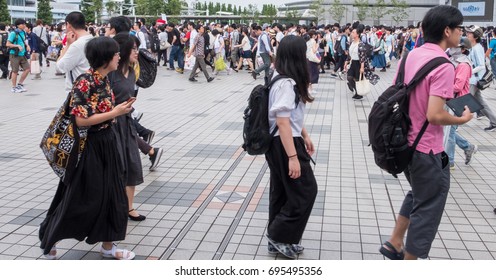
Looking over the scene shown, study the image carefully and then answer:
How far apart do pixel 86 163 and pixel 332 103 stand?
873 centimetres

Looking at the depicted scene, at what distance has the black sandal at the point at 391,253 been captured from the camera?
12.2 ft

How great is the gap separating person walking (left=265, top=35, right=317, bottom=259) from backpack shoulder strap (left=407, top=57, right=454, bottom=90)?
0.75 metres

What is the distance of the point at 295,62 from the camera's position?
11.7 feet

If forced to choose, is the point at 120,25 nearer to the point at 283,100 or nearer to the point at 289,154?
the point at 283,100

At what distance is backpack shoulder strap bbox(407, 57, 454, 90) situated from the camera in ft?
10.0

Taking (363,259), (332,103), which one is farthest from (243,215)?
(332,103)

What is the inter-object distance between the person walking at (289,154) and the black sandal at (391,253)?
609mm

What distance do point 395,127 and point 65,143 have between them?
2.13 m

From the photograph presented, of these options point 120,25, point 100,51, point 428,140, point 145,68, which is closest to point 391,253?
point 428,140

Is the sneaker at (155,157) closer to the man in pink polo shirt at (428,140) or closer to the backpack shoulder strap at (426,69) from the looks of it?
the man in pink polo shirt at (428,140)

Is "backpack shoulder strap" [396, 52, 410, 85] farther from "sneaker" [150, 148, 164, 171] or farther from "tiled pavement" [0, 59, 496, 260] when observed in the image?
"sneaker" [150, 148, 164, 171]

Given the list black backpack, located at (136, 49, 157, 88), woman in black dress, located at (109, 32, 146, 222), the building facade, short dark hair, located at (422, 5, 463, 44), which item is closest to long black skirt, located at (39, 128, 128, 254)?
woman in black dress, located at (109, 32, 146, 222)

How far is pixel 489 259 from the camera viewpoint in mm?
3900

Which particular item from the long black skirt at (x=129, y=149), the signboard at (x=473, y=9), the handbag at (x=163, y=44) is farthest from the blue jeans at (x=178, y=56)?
the signboard at (x=473, y=9)
